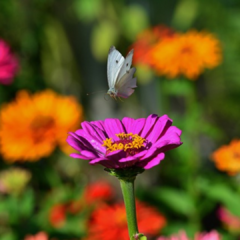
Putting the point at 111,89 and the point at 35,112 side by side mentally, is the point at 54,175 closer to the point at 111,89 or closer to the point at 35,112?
the point at 35,112

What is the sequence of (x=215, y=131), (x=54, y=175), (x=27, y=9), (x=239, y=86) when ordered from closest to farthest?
(x=215, y=131) < (x=54, y=175) < (x=27, y=9) < (x=239, y=86)

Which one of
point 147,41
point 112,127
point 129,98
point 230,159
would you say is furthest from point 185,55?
point 129,98

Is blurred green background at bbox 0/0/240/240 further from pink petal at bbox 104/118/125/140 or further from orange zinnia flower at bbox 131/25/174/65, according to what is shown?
pink petal at bbox 104/118/125/140

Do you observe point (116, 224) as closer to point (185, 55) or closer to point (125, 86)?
point (185, 55)

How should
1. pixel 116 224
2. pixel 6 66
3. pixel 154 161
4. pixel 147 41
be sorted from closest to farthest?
1. pixel 154 161
2. pixel 116 224
3. pixel 6 66
4. pixel 147 41

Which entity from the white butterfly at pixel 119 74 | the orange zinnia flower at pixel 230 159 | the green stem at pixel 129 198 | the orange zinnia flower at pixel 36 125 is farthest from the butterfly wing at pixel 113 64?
the orange zinnia flower at pixel 36 125

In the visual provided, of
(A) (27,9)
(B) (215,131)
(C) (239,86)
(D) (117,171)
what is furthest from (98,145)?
(C) (239,86)
